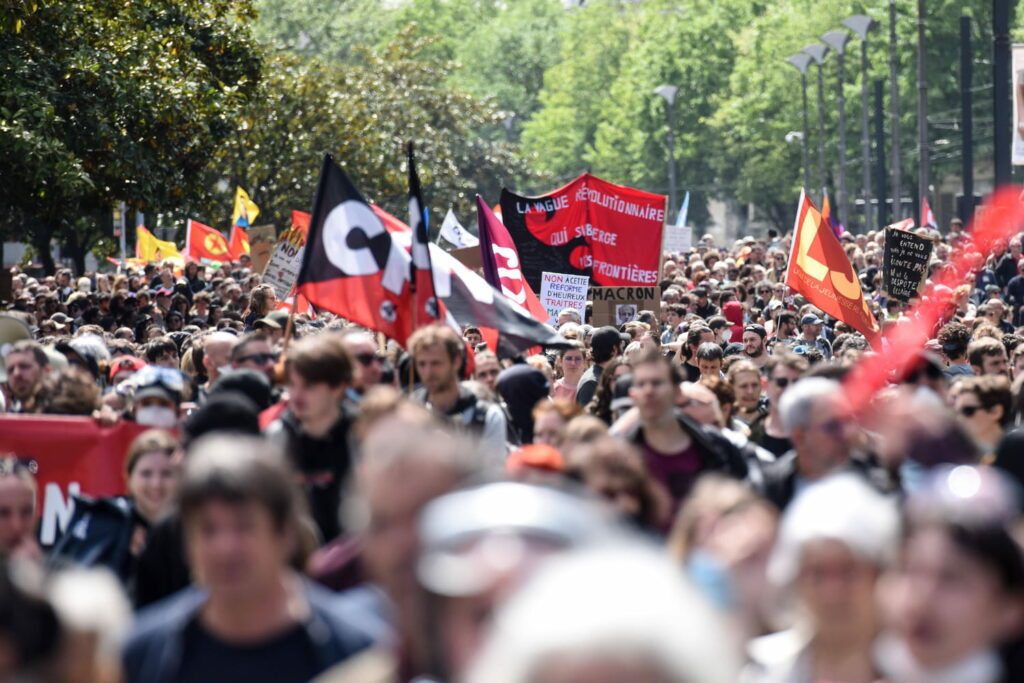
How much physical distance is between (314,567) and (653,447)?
7.30ft

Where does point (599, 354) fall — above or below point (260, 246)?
above

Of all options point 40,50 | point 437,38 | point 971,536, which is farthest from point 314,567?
point 437,38

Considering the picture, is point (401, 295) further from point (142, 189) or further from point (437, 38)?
point (437, 38)

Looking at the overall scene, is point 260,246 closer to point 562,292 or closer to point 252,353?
point 562,292

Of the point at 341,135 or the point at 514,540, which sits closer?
the point at 514,540

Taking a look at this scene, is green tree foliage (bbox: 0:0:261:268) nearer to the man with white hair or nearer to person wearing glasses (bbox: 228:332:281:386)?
person wearing glasses (bbox: 228:332:281:386)

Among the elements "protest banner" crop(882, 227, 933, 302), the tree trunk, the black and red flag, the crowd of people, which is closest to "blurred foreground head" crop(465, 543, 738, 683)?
the crowd of people

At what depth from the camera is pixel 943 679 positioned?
330 centimetres

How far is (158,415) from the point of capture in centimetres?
734

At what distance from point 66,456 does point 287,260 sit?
10.7 meters

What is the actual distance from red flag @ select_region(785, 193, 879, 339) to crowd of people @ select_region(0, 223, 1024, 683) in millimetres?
6070

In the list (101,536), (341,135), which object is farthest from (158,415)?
(341,135)

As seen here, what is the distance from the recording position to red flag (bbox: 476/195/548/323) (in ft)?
46.4

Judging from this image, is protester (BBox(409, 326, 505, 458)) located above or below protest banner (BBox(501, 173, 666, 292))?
below
